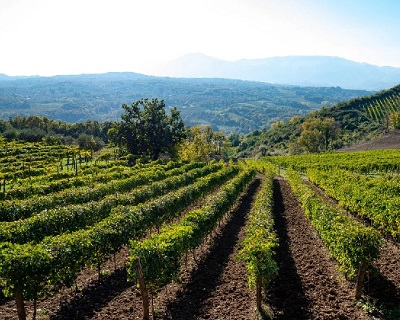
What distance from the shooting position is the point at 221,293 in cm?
1619

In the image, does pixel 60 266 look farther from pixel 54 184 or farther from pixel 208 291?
pixel 54 184

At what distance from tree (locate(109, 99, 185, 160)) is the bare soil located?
64113mm

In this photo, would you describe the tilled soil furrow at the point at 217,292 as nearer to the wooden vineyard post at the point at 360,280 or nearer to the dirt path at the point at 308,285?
the dirt path at the point at 308,285

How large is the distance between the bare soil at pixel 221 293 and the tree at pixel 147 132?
6411 cm

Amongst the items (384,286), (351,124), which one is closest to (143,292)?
(384,286)

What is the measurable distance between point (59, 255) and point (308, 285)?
39.2 feet

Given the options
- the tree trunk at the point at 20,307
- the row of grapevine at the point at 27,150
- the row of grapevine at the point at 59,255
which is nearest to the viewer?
the tree trunk at the point at 20,307

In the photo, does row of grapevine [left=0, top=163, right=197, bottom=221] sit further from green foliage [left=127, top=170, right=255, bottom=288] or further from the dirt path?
the dirt path

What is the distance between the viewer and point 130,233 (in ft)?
66.1

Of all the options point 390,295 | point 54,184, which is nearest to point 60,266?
point 390,295

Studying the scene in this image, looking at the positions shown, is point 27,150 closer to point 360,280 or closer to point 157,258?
point 157,258

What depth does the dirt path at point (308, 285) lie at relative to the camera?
14148 millimetres

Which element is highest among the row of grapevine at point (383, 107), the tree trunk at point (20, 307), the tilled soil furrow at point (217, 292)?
the row of grapevine at point (383, 107)

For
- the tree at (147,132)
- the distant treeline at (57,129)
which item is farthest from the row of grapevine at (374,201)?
the distant treeline at (57,129)
